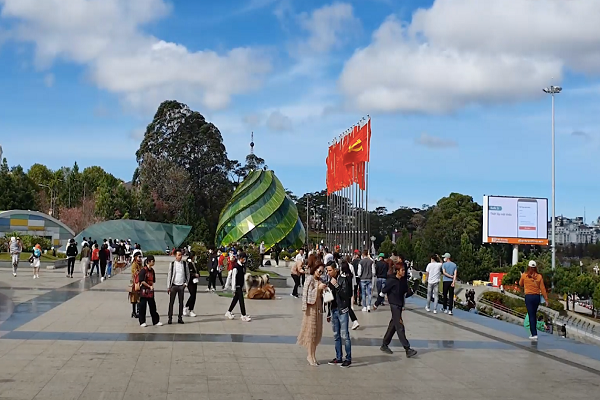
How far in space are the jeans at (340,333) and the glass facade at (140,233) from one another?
48147mm

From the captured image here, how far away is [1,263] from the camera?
33.9m

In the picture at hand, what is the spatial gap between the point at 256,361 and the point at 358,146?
24.6m

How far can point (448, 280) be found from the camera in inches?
711

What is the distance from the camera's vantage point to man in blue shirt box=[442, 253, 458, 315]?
1783 centimetres

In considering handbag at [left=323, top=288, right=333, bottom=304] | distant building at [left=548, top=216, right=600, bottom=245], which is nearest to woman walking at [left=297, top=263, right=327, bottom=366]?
handbag at [left=323, top=288, right=333, bottom=304]

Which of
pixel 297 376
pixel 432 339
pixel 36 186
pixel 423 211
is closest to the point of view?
pixel 297 376

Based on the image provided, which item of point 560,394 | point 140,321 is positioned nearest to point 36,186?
point 140,321

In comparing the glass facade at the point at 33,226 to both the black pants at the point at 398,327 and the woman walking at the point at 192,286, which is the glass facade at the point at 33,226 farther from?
the black pants at the point at 398,327

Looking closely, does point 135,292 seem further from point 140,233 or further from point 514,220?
point 514,220

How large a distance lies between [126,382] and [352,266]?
11043 millimetres

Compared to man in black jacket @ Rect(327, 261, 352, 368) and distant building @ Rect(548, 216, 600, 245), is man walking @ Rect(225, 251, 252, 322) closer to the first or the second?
man in black jacket @ Rect(327, 261, 352, 368)

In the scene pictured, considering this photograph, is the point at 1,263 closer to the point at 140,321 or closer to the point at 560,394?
the point at 140,321

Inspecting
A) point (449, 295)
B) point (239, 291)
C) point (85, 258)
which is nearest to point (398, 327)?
point (239, 291)

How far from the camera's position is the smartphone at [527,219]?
191ft
